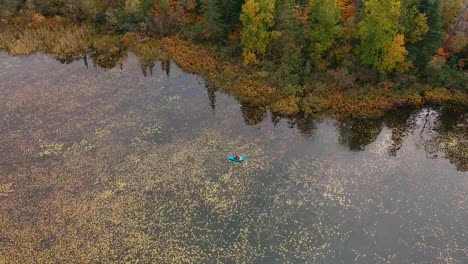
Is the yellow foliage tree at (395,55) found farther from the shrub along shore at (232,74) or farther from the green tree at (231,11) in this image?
the green tree at (231,11)

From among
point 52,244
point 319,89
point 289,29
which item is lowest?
point 52,244

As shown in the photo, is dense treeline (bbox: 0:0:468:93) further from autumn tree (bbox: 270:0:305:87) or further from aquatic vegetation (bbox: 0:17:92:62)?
aquatic vegetation (bbox: 0:17:92:62)

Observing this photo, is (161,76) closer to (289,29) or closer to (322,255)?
(289,29)

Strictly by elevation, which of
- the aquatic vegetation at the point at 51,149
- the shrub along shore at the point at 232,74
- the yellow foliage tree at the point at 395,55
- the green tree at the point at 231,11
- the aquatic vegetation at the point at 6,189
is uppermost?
the green tree at the point at 231,11

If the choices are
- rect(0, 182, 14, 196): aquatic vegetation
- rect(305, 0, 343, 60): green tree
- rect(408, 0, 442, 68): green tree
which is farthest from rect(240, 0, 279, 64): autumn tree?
rect(0, 182, 14, 196): aquatic vegetation

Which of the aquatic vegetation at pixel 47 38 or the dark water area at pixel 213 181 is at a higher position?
the aquatic vegetation at pixel 47 38

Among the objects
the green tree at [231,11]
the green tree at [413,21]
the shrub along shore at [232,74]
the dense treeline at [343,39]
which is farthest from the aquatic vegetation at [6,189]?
the green tree at [413,21]

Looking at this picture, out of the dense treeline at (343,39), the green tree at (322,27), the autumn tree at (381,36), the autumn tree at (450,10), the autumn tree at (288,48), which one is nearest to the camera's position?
the autumn tree at (381,36)

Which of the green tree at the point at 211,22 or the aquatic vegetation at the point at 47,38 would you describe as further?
the aquatic vegetation at the point at 47,38

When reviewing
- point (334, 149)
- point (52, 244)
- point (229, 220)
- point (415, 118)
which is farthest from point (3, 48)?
point (415, 118)
